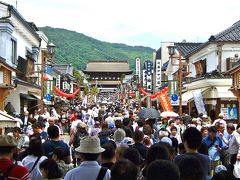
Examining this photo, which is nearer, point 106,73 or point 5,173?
point 5,173

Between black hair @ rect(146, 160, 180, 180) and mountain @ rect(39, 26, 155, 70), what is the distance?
5604 inches

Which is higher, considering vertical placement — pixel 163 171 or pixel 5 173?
pixel 163 171

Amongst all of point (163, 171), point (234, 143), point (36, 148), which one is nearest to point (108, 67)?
point (234, 143)

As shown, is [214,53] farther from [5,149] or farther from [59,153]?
[5,149]

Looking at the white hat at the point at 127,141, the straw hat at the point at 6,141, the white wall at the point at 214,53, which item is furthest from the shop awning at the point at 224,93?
the straw hat at the point at 6,141

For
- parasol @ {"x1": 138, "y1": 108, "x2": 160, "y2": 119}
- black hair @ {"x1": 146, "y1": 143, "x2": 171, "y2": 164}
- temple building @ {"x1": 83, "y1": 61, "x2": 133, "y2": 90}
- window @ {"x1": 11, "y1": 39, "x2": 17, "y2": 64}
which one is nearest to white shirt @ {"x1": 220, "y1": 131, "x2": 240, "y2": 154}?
parasol @ {"x1": 138, "y1": 108, "x2": 160, "y2": 119}

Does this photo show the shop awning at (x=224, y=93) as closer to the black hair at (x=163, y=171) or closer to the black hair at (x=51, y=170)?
the black hair at (x=51, y=170)

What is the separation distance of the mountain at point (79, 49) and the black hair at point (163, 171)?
142 m

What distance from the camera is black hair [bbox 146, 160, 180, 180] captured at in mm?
4168

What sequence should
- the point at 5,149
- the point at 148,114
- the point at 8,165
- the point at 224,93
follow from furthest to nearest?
the point at 224,93
the point at 148,114
the point at 5,149
the point at 8,165

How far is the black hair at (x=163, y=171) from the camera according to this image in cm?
417

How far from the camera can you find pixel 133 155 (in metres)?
6.85

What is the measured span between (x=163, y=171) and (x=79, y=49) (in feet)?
539

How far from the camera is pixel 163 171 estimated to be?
4.19 metres
